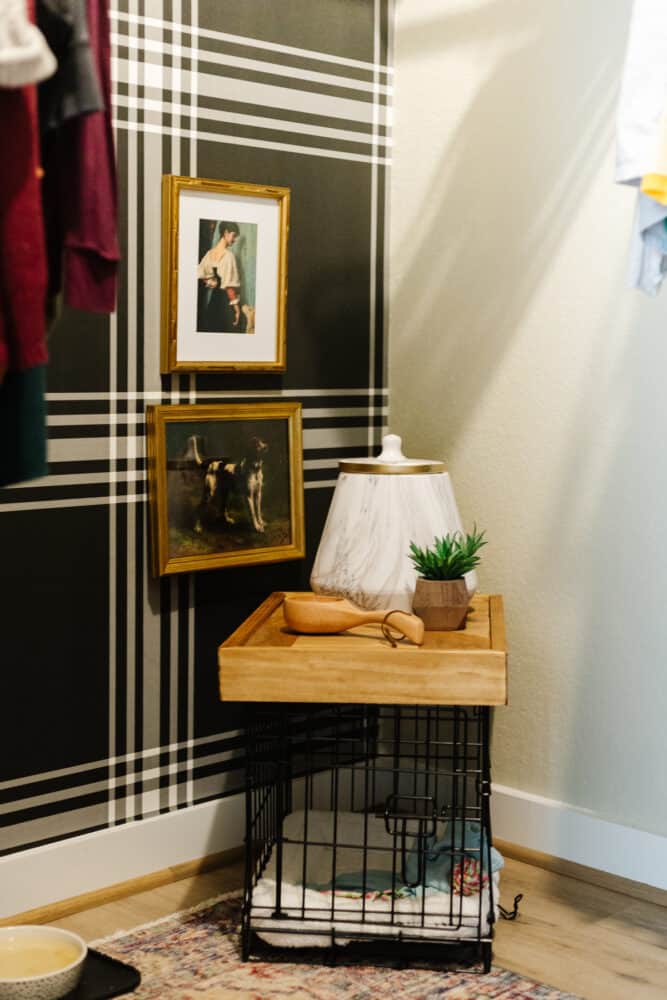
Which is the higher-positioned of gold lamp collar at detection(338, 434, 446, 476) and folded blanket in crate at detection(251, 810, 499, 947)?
gold lamp collar at detection(338, 434, 446, 476)

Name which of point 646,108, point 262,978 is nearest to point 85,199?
point 646,108

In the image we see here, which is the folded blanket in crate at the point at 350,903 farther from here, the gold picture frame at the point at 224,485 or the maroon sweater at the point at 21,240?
the maroon sweater at the point at 21,240

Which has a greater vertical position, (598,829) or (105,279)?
(105,279)

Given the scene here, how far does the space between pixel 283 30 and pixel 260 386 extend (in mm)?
729

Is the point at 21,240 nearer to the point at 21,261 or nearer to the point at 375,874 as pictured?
the point at 21,261

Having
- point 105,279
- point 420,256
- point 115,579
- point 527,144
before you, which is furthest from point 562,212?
point 105,279

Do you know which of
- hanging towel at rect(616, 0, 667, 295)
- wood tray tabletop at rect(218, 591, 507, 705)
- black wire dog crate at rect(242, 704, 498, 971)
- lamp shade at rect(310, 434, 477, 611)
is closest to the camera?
hanging towel at rect(616, 0, 667, 295)

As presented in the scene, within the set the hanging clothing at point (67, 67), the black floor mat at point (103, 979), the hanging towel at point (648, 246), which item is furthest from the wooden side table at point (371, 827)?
the hanging clothing at point (67, 67)

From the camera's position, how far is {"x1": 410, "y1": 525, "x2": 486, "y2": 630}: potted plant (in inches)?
83.4

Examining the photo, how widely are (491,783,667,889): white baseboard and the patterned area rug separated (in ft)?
1.48

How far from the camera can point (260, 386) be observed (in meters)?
2.55

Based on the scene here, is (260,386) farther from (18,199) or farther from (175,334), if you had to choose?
(18,199)

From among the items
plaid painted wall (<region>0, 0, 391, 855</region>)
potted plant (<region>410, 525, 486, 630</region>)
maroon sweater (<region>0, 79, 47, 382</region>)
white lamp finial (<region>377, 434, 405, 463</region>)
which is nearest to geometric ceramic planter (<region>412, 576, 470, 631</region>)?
potted plant (<region>410, 525, 486, 630</region>)

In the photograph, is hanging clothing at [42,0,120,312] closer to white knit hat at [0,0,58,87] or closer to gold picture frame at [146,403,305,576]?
white knit hat at [0,0,58,87]
